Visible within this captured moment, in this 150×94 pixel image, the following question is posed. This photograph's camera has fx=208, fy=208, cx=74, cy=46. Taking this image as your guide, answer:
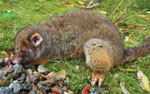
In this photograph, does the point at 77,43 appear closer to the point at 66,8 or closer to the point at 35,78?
the point at 35,78

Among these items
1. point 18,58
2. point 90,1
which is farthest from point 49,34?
point 90,1

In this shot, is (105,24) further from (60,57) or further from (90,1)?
(90,1)

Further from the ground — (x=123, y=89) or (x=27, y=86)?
(x=27, y=86)

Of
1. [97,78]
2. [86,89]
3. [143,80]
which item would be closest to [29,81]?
[86,89]

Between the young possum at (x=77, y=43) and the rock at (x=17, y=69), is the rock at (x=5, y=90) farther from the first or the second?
the young possum at (x=77, y=43)

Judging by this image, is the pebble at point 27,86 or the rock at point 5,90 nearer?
the rock at point 5,90

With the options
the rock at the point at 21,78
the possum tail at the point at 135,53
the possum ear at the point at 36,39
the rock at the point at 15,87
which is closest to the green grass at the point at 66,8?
the possum tail at the point at 135,53

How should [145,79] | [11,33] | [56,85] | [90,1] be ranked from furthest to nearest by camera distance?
[90,1], [11,33], [145,79], [56,85]
